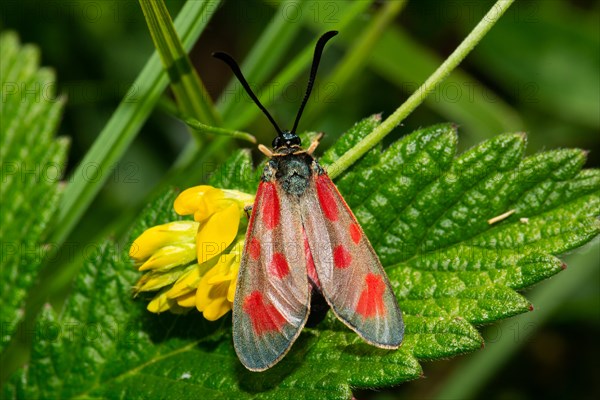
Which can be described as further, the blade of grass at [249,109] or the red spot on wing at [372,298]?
the blade of grass at [249,109]

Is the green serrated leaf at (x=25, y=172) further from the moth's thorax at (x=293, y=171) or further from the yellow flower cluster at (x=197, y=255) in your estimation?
the moth's thorax at (x=293, y=171)

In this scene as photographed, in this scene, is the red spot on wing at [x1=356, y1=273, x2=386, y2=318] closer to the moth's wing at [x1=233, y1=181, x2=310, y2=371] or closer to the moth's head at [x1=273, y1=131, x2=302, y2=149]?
the moth's wing at [x1=233, y1=181, x2=310, y2=371]

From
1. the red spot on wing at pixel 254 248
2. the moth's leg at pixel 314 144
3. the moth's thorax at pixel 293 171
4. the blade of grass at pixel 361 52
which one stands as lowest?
the red spot on wing at pixel 254 248

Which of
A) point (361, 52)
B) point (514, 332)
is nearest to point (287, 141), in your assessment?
point (361, 52)

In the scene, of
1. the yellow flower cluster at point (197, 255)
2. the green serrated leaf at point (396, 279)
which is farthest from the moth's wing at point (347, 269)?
the yellow flower cluster at point (197, 255)

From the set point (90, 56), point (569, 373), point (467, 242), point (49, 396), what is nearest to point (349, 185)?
point (467, 242)
